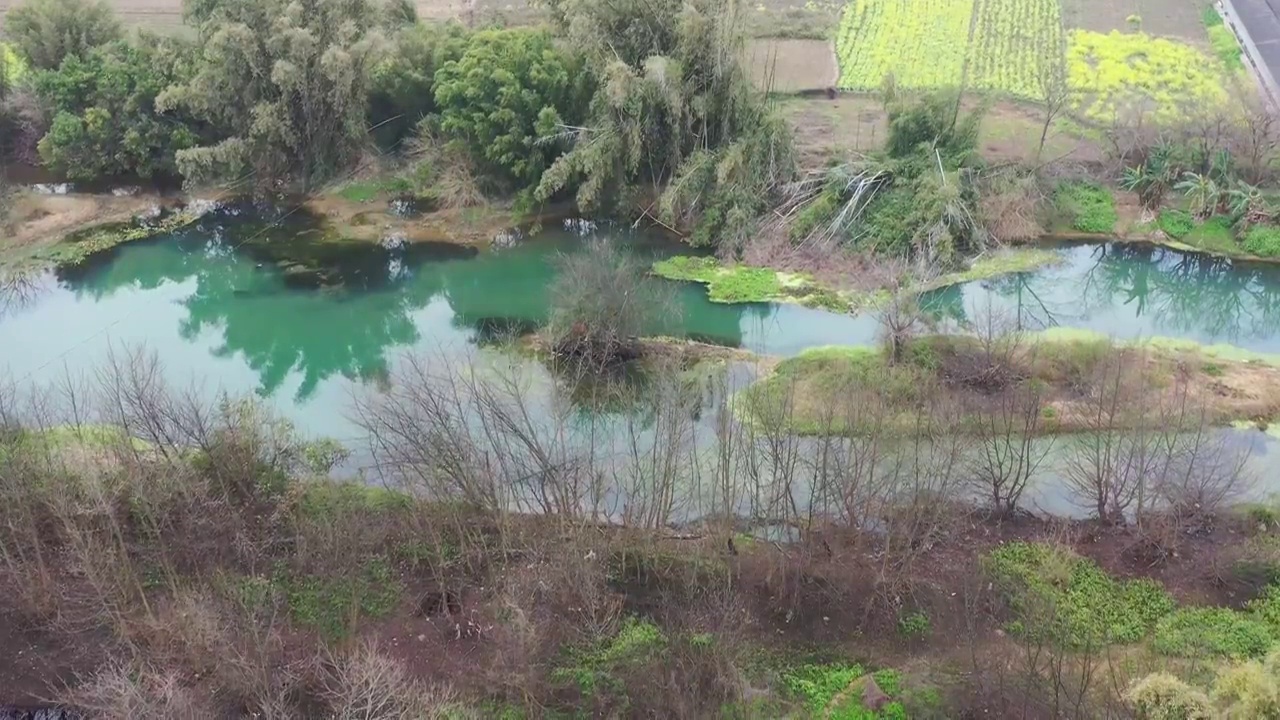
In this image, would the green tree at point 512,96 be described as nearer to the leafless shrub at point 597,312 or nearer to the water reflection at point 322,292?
the water reflection at point 322,292

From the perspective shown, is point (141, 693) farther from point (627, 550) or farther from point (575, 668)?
point (627, 550)

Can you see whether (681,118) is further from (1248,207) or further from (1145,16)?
(1145,16)

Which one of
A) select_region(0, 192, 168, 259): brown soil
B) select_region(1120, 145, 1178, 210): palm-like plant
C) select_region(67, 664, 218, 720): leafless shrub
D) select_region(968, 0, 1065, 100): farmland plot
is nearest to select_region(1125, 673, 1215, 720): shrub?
select_region(67, 664, 218, 720): leafless shrub

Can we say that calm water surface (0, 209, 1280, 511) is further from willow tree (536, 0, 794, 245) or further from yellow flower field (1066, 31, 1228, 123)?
yellow flower field (1066, 31, 1228, 123)

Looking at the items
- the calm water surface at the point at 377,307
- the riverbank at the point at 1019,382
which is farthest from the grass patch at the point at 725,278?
the riverbank at the point at 1019,382

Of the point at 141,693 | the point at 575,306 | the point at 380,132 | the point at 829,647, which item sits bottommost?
the point at 829,647

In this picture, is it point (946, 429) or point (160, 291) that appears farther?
point (160, 291)

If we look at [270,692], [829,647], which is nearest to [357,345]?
[270,692]
